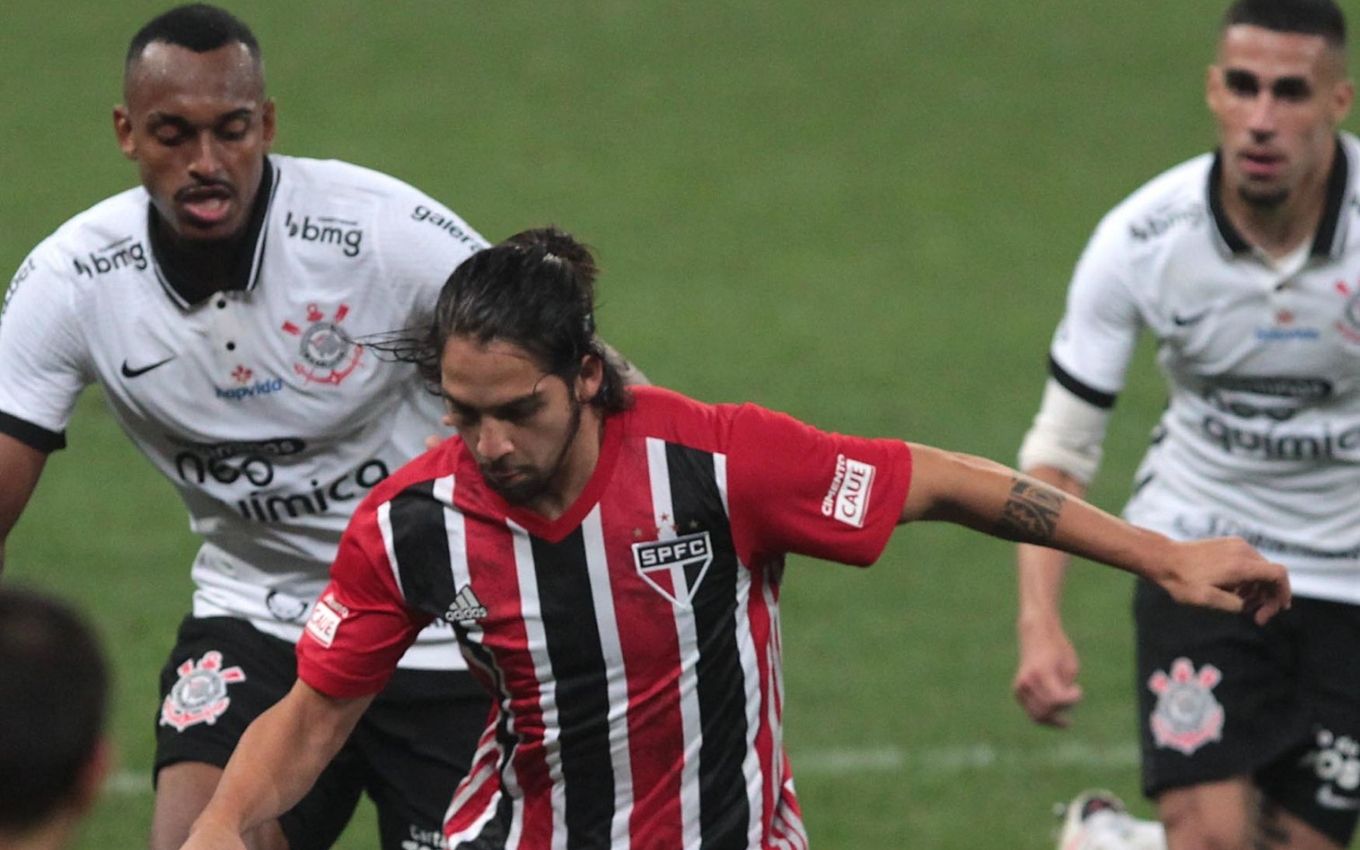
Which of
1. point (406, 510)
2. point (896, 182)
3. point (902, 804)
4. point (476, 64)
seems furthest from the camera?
point (476, 64)

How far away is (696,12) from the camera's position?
70.7 feet

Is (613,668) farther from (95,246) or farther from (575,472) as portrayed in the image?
(95,246)

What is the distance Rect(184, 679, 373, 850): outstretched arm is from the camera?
15.9 feet

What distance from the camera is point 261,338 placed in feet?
19.8

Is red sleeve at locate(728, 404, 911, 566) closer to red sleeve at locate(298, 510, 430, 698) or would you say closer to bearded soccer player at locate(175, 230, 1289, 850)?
bearded soccer player at locate(175, 230, 1289, 850)

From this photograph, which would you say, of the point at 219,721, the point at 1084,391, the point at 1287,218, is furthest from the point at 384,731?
the point at 1287,218

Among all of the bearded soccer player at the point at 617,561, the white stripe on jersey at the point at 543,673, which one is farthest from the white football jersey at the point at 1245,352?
the white stripe on jersey at the point at 543,673

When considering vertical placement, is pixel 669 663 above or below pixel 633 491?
below

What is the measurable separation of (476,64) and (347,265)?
14.6m

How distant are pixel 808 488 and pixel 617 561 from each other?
41 cm

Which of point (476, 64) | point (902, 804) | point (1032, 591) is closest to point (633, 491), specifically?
point (1032, 591)

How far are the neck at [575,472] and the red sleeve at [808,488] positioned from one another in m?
0.28

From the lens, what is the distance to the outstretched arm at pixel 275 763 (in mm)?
4848

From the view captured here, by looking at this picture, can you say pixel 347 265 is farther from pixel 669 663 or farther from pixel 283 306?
pixel 669 663
